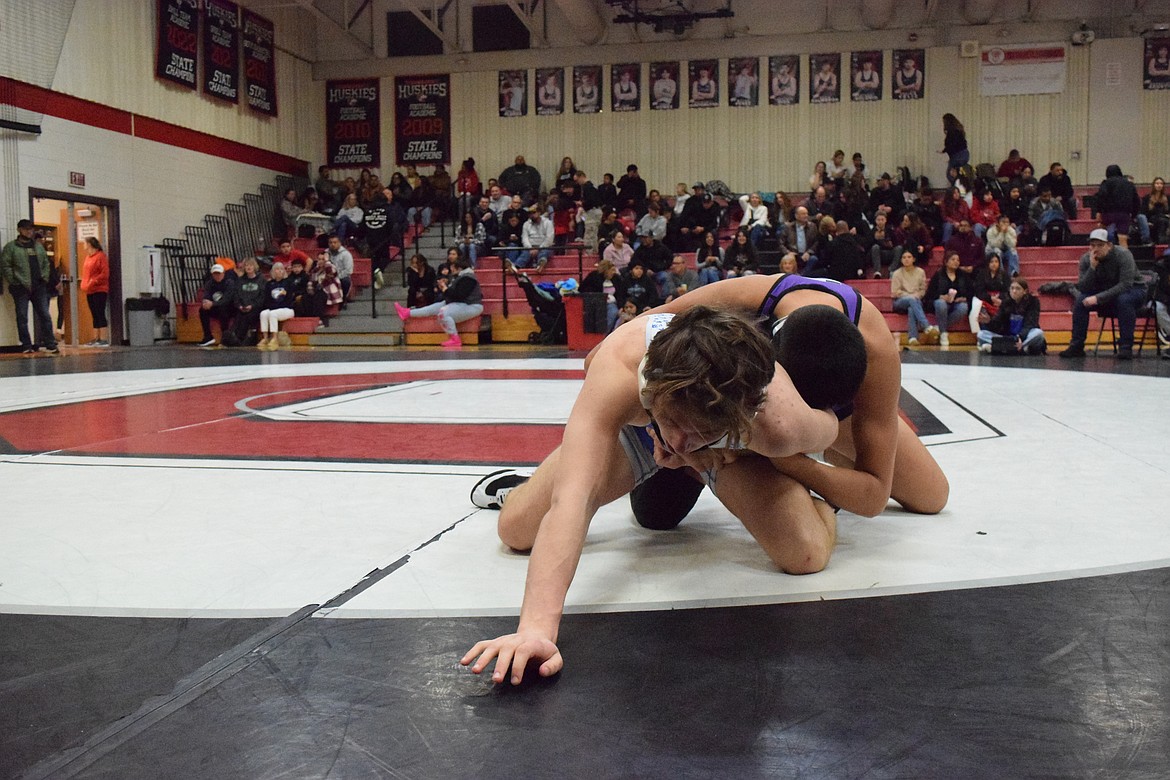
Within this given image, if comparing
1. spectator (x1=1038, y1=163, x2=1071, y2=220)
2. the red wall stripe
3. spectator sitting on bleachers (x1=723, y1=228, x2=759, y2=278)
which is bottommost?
spectator sitting on bleachers (x1=723, y1=228, x2=759, y2=278)

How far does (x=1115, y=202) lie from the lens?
11758 millimetres

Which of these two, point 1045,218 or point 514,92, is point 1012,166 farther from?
point 514,92

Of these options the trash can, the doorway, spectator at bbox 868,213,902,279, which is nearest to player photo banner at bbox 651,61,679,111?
spectator at bbox 868,213,902,279

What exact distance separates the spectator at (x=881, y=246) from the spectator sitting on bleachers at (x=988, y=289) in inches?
49.6

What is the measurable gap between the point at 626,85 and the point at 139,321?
9.14 m

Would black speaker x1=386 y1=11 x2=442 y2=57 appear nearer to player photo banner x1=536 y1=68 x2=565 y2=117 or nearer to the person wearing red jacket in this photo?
player photo banner x1=536 y1=68 x2=565 y2=117

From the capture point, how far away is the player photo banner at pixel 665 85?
17.0m

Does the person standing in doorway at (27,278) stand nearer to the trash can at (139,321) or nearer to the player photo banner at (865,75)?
the trash can at (139,321)

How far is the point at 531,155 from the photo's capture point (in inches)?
696

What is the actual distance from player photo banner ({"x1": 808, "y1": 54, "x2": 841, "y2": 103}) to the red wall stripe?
31.0 ft

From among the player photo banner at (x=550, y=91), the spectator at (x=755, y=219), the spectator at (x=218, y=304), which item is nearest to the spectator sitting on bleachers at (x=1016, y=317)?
the spectator at (x=755, y=219)

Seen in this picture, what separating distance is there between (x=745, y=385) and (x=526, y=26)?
17010mm

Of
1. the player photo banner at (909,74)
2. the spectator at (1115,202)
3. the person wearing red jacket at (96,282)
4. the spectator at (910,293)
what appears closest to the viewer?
the spectator at (910,293)

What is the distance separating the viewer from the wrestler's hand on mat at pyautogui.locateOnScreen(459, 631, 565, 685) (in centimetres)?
130
